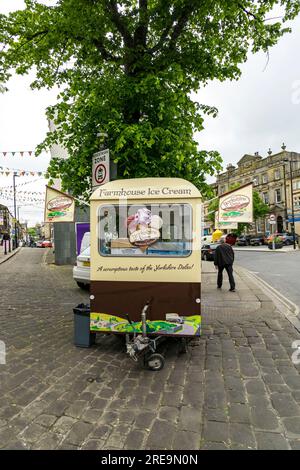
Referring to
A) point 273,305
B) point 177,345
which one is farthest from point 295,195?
point 177,345

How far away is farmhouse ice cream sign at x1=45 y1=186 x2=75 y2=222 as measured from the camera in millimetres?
8828

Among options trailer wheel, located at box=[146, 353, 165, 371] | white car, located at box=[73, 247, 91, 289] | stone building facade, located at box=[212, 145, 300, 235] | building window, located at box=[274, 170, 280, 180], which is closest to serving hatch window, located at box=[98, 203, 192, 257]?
trailer wheel, located at box=[146, 353, 165, 371]

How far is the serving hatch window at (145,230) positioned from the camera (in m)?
4.42

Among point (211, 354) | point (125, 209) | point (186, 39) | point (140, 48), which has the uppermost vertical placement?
point (186, 39)

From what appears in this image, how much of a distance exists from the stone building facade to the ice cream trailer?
143 feet

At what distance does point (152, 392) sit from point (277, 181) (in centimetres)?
5336

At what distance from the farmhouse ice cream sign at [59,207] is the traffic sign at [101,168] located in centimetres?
299

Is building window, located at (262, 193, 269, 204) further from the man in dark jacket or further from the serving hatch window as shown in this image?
the serving hatch window

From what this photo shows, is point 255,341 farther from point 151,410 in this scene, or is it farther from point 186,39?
point 186,39

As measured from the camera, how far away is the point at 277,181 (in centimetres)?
5138

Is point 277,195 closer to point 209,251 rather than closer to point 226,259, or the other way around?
point 209,251

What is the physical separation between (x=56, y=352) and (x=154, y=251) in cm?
220
